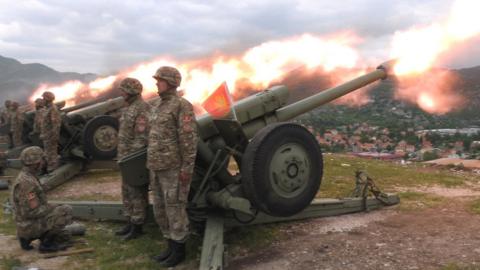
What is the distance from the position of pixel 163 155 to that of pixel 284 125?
132 centimetres

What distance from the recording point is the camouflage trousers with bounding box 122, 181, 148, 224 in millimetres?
6055

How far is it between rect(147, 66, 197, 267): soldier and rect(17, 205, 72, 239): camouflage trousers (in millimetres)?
1325

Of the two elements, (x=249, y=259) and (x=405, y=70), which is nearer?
(x=249, y=259)

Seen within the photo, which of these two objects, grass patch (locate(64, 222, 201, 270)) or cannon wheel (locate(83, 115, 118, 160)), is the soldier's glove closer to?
grass patch (locate(64, 222, 201, 270))

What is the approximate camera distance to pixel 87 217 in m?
6.94

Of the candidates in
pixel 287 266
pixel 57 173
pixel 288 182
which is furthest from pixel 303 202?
pixel 57 173

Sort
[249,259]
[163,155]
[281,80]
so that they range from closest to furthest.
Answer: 1. [163,155]
2. [249,259]
3. [281,80]

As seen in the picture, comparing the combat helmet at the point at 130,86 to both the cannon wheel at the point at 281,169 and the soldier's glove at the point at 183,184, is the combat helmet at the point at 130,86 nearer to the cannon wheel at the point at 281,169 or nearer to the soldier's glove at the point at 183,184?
the soldier's glove at the point at 183,184

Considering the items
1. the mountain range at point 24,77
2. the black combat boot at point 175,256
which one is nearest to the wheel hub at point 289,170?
the black combat boot at point 175,256

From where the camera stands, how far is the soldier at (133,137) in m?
6.00

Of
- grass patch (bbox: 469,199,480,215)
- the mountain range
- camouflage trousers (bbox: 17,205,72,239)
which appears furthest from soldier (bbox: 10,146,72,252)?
the mountain range

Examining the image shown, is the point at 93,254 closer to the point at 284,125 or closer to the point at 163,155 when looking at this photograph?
the point at 163,155

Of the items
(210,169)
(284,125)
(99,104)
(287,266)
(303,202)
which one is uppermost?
(99,104)

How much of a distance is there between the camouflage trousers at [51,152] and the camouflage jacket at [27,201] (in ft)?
16.8
